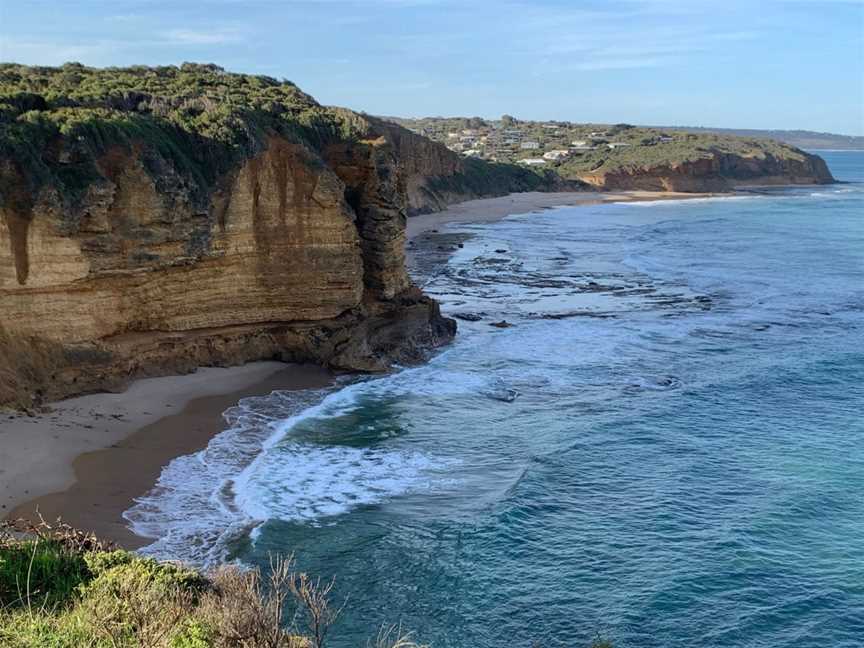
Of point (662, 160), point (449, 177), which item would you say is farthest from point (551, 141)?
point (449, 177)

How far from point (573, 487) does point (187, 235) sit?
1219 cm

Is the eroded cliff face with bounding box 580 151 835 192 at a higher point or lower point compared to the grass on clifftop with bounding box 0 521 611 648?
higher

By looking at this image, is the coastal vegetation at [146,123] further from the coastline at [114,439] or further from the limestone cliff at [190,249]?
the coastline at [114,439]

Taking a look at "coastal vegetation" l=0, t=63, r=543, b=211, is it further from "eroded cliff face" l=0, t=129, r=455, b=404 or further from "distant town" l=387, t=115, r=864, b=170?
"distant town" l=387, t=115, r=864, b=170

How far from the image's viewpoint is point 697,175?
Answer: 4508 inches

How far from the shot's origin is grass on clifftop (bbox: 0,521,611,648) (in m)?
9.10

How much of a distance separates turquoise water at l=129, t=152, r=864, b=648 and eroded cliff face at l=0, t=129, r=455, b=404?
8.01ft

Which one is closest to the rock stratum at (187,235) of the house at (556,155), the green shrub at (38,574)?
the green shrub at (38,574)

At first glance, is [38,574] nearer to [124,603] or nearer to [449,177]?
[124,603]

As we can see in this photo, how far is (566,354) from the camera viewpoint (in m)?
31.1

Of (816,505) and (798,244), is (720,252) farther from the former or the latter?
(816,505)

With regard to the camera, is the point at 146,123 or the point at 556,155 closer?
the point at 146,123

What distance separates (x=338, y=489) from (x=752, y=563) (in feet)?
27.0

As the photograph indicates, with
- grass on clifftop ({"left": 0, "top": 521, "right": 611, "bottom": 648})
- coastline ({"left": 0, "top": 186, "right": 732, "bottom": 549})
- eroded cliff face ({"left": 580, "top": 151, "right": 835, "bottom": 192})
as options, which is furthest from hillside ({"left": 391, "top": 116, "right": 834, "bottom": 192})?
grass on clifftop ({"left": 0, "top": 521, "right": 611, "bottom": 648})
